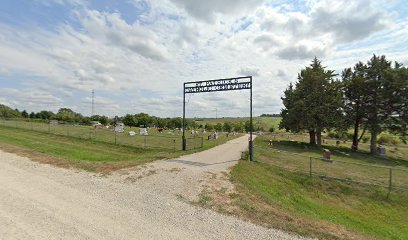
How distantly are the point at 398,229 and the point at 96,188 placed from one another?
11.3m

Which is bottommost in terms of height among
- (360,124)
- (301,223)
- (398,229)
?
(398,229)

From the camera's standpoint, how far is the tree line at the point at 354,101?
33.8 metres

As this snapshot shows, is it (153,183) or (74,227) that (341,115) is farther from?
(74,227)

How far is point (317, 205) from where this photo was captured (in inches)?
425

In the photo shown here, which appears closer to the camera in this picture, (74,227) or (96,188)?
(74,227)

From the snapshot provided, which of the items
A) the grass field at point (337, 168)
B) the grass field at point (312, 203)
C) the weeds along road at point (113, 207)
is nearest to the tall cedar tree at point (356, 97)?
the grass field at point (337, 168)

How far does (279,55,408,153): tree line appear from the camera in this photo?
1330 inches

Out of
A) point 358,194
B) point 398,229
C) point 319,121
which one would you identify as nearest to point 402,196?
point 358,194

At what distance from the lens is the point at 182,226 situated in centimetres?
664

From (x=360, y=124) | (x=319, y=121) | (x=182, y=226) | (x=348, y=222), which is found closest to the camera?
(x=182, y=226)

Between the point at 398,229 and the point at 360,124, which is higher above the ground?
the point at 360,124

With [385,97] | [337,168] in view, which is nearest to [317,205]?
[337,168]

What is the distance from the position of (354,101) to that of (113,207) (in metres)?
38.9

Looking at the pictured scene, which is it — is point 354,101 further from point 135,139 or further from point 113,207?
point 113,207
